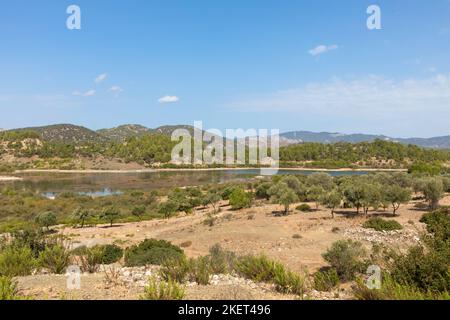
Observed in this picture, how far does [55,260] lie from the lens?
1226 cm

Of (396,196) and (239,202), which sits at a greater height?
(396,196)

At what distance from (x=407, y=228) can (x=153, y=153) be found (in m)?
136

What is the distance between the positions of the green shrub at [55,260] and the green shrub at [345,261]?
11261 millimetres

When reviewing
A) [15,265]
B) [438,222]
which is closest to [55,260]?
[15,265]

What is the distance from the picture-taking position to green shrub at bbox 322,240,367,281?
48.6 ft

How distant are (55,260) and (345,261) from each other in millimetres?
11859

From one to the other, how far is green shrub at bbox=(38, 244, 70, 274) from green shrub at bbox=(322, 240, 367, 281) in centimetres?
1126

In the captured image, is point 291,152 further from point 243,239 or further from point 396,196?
point 243,239

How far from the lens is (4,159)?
144 m

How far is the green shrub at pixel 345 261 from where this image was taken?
48.6ft

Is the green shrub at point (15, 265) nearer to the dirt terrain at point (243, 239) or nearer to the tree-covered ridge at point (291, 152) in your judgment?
→ the dirt terrain at point (243, 239)

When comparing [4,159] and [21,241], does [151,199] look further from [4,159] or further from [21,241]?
[4,159]

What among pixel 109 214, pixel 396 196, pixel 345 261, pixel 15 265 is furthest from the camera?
pixel 109 214

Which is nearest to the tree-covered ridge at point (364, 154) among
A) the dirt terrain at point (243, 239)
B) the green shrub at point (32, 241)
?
the dirt terrain at point (243, 239)
